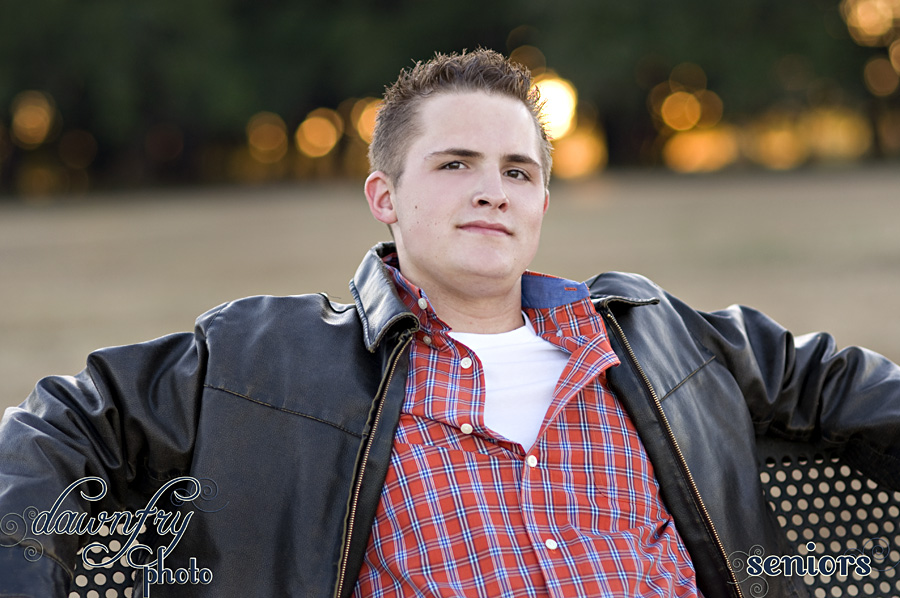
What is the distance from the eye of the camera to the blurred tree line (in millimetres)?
34156

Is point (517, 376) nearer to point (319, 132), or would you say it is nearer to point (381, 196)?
point (381, 196)

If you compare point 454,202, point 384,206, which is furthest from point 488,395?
point 384,206

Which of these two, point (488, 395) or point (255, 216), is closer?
point (488, 395)

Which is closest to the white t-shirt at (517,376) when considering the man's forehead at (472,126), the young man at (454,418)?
the young man at (454,418)

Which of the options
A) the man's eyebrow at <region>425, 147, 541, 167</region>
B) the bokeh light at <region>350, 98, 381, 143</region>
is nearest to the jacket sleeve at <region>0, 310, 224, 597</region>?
the man's eyebrow at <region>425, 147, 541, 167</region>

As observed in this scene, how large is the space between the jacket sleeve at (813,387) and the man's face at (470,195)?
1.62 feet

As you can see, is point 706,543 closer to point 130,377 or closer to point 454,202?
point 454,202

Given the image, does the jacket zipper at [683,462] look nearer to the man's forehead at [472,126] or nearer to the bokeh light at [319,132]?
the man's forehead at [472,126]

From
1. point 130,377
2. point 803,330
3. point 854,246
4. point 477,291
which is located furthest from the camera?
point 854,246

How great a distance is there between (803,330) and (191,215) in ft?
64.8

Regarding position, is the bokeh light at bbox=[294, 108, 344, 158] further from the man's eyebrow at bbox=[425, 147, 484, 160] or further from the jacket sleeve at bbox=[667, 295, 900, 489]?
the jacket sleeve at bbox=[667, 295, 900, 489]

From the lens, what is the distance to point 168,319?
9656 millimetres

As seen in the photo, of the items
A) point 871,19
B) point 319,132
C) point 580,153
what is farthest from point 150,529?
point 580,153

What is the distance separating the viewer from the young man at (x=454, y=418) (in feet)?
6.45
